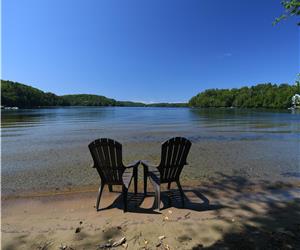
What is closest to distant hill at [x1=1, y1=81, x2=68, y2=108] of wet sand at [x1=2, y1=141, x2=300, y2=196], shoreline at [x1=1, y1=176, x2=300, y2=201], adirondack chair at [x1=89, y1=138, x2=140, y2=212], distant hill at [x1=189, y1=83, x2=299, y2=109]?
wet sand at [x1=2, y1=141, x2=300, y2=196]

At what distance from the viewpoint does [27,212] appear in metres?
4.14

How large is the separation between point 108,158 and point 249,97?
15844cm

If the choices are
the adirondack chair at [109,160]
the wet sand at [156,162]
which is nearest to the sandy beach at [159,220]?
the adirondack chair at [109,160]

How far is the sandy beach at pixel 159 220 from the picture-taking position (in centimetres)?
299

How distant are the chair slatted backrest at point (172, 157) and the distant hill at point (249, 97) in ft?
399

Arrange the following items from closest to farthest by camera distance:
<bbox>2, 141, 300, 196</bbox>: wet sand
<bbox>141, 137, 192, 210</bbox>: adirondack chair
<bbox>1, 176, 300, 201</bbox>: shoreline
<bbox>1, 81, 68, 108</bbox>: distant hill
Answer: <bbox>141, 137, 192, 210</bbox>: adirondack chair → <bbox>1, 176, 300, 201</bbox>: shoreline → <bbox>2, 141, 300, 196</bbox>: wet sand → <bbox>1, 81, 68, 108</bbox>: distant hill

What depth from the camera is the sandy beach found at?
299 centimetres

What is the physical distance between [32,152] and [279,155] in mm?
11550

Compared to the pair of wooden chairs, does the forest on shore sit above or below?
above

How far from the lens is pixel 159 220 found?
3643 mm

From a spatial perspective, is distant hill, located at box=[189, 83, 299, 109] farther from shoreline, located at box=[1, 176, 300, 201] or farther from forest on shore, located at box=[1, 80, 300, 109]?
shoreline, located at box=[1, 176, 300, 201]

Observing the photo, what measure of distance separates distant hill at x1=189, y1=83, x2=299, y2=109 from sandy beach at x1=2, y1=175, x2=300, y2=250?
397ft

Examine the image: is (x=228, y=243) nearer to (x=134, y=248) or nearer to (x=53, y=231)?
(x=134, y=248)

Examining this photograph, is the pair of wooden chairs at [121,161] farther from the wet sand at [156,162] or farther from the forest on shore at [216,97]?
the forest on shore at [216,97]
